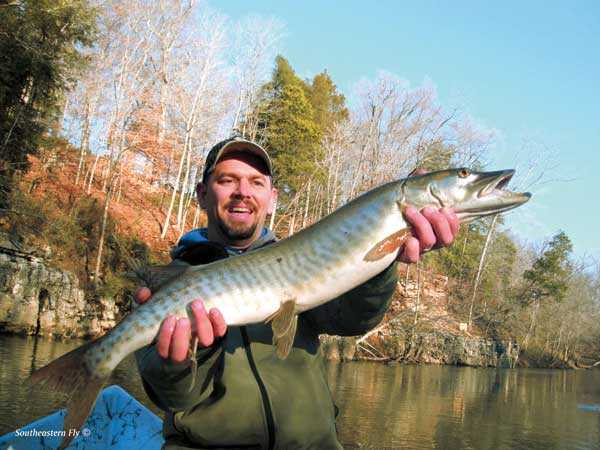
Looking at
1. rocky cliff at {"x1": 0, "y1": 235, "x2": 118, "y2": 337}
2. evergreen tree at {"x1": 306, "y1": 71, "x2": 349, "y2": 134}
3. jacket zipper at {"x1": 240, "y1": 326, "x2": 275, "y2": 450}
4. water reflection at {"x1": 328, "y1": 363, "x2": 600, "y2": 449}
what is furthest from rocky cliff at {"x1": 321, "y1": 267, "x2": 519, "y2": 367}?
jacket zipper at {"x1": 240, "y1": 326, "x2": 275, "y2": 450}

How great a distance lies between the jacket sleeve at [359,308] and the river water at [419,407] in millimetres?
5221

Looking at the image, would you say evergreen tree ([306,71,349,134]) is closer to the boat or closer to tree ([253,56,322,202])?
tree ([253,56,322,202])

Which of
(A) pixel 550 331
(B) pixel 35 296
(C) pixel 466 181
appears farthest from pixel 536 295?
(C) pixel 466 181

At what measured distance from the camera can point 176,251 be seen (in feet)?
11.3

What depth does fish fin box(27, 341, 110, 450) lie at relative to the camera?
110 inches

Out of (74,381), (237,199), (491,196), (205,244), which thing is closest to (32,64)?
(237,199)

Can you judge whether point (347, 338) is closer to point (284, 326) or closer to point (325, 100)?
point (284, 326)

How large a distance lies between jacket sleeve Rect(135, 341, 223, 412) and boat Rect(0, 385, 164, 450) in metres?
2.65

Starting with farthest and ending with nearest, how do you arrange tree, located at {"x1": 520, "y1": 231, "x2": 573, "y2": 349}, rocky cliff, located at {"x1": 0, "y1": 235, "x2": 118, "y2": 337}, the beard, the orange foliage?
tree, located at {"x1": 520, "y1": 231, "x2": 573, "y2": 349} → the orange foliage → rocky cliff, located at {"x1": 0, "y1": 235, "x2": 118, "y2": 337} → the beard

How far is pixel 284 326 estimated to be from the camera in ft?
8.99

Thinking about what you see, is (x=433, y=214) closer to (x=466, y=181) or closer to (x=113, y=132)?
(x=466, y=181)

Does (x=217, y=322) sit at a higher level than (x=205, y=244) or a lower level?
lower

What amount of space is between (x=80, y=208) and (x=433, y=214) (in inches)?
953

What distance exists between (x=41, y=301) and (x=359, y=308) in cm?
1896
